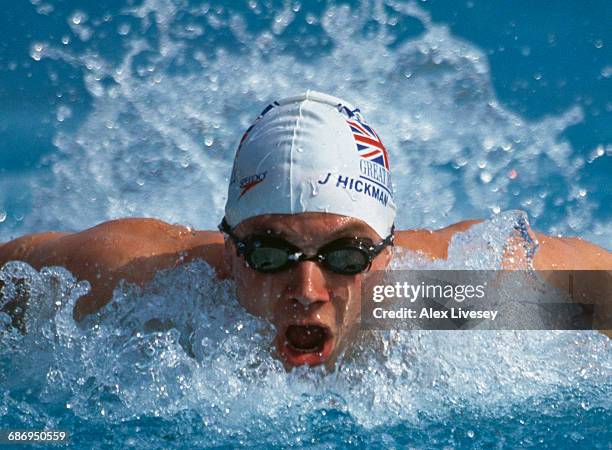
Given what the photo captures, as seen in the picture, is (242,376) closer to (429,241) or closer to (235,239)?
(235,239)

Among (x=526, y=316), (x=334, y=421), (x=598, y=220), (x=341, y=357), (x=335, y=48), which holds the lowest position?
(x=334, y=421)

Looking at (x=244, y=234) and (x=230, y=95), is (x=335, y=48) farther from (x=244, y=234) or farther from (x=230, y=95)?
(x=244, y=234)

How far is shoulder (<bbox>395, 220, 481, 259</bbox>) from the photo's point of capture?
10.7ft

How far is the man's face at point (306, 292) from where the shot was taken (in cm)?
264

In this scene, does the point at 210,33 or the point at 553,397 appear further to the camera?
the point at 210,33

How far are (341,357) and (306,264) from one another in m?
0.43

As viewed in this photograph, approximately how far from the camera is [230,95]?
5039 millimetres

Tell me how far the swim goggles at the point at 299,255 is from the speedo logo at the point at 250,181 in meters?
0.17

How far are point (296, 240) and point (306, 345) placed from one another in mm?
321

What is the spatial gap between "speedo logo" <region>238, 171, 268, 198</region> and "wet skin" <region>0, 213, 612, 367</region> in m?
0.10

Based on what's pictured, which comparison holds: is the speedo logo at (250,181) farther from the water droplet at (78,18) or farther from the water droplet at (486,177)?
the water droplet at (78,18)

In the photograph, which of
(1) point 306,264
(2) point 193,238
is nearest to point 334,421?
(1) point 306,264

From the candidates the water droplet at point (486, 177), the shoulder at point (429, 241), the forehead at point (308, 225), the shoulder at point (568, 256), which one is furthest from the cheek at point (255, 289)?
the water droplet at point (486, 177)

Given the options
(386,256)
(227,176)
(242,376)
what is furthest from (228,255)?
(227,176)
